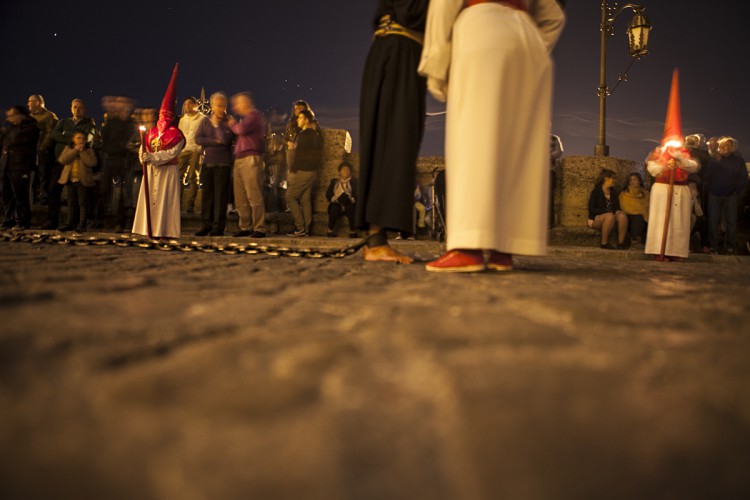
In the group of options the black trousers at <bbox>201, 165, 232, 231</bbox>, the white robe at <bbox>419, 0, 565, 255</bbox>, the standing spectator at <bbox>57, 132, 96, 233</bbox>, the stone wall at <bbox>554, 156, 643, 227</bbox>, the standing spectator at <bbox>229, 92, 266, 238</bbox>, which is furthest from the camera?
the stone wall at <bbox>554, 156, 643, 227</bbox>

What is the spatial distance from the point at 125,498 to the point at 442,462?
27cm

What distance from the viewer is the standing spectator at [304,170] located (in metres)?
7.73

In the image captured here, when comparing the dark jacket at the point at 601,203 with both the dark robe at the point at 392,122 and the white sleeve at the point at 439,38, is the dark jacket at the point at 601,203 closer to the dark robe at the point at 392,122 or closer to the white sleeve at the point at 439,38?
the dark robe at the point at 392,122

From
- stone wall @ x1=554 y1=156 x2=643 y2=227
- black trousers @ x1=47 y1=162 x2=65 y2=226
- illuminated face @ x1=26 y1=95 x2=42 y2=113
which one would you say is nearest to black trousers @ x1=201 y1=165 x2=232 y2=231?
black trousers @ x1=47 y1=162 x2=65 y2=226

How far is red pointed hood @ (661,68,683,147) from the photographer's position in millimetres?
5207

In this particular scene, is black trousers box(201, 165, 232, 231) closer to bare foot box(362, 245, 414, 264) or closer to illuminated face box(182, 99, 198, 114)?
illuminated face box(182, 99, 198, 114)

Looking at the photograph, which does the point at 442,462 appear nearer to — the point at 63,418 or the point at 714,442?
Answer: the point at 714,442

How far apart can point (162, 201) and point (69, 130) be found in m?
3.28

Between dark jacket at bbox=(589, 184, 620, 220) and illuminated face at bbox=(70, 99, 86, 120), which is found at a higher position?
illuminated face at bbox=(70, 99, 86, 120)

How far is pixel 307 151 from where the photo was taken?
7762mm

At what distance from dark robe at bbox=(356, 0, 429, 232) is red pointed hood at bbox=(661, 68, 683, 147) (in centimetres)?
384

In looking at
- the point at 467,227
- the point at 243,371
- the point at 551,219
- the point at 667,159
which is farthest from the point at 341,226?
the point at 243,371

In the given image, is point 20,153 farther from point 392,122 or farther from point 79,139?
point 392,122

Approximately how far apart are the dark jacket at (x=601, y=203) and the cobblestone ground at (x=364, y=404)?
7.91 meters
